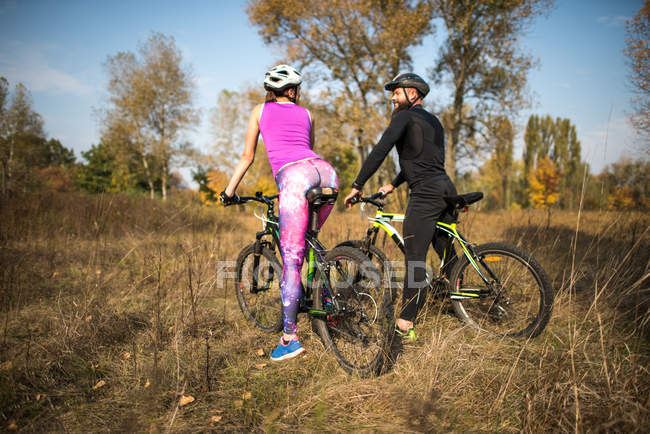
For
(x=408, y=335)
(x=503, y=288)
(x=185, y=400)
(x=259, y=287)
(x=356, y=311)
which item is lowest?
(x=185, y=400)

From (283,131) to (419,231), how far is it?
1376 mm

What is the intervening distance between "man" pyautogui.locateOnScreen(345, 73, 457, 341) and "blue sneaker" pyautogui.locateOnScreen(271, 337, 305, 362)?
2.87 feet

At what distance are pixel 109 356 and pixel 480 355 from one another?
2864 mm

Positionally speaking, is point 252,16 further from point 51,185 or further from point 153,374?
point 153,374

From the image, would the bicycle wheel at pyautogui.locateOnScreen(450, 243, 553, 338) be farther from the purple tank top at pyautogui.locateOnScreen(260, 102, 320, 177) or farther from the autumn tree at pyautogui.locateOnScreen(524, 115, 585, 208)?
the autumn tree at pyautogui.locateOnScreen(524, 115, 585, 208)

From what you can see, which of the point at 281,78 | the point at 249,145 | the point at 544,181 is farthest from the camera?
the point at 544,181

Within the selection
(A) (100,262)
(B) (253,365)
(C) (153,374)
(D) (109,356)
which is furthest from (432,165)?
(A) (100,262)

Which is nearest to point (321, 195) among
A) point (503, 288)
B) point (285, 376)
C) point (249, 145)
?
point (249, 145)

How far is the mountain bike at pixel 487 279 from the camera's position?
2637 millimetres

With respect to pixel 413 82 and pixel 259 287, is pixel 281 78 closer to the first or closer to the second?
pixel 413 82

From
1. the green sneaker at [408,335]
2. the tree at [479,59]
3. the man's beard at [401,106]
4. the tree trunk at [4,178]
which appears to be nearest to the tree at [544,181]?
the tree at [479,59]

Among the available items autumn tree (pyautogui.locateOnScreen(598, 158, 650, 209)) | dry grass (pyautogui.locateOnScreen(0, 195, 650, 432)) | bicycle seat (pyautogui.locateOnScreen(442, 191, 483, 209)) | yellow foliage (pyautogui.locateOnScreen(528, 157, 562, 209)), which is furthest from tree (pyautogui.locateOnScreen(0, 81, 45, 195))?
yellow foliage (pyautogui.locateOnScreen(528, 157, 562, 209))

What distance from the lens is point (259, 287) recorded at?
3.34 meters

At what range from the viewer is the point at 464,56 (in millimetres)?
16031
